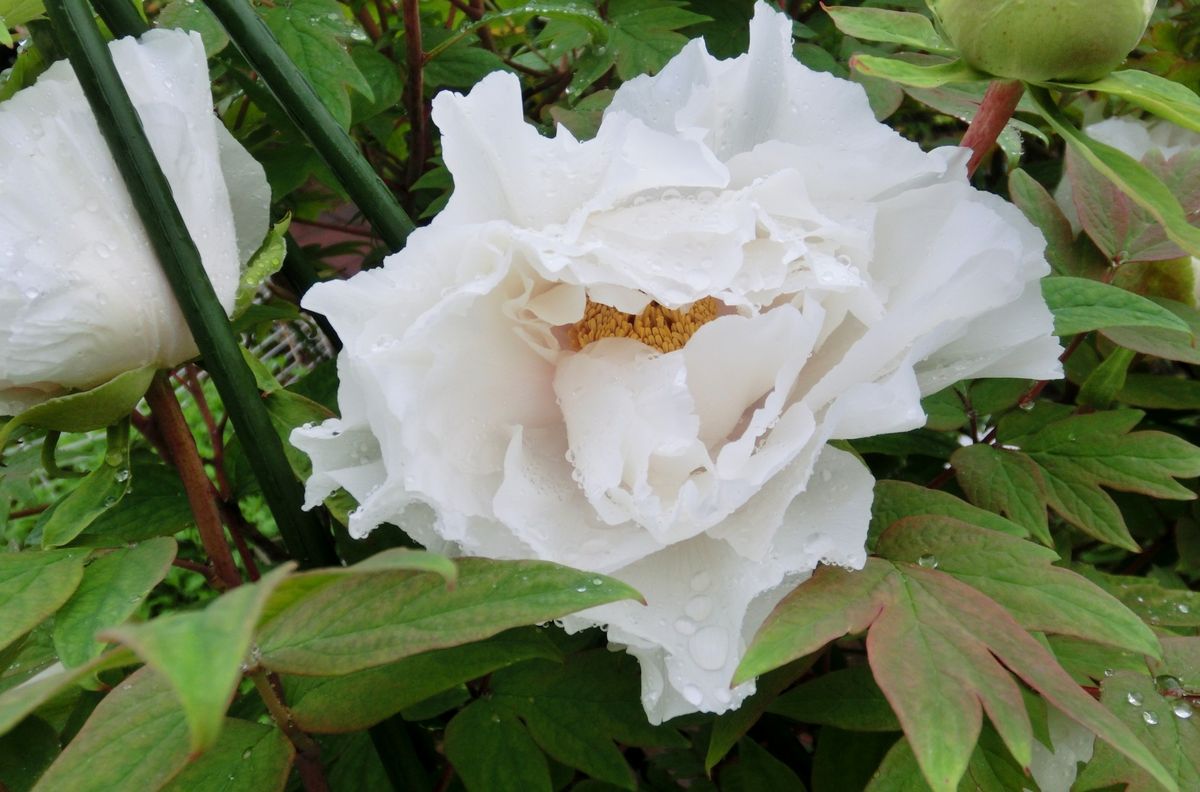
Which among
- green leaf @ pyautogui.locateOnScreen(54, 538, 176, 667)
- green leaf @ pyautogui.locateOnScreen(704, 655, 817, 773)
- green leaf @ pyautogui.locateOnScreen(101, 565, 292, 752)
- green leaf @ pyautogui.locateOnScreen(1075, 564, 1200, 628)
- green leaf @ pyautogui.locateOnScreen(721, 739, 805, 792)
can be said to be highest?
green leaf @ pyautogui.locateOnScreen(101, 565, 292, 752)

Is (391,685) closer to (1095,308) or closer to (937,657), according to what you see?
(937,657)

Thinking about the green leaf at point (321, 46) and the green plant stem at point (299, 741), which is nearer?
the green plant stem at point (299, 741)

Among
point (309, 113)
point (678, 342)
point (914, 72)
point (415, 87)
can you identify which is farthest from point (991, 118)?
point (415, 87)

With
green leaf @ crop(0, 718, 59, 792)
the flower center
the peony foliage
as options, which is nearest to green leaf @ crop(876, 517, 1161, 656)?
the peony foliage

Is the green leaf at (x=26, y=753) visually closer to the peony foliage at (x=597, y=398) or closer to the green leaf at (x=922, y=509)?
the peony foliage at (x=597, y=398)

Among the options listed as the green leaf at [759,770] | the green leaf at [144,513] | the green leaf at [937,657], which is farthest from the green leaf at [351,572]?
the green leaf at [759,770]

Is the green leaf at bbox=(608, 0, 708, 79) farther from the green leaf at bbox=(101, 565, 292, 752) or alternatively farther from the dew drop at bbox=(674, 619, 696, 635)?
the green leaf at bbox=(101, 565, 292, 752)

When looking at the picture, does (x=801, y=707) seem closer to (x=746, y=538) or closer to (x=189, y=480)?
(x=746, y=538)
